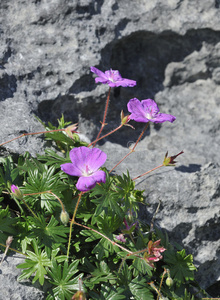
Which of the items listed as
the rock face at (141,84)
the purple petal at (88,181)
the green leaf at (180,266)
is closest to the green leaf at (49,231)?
the purple petal at (88,181)

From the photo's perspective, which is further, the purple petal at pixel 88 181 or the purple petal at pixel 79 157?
the purple petal at pixel 79 157

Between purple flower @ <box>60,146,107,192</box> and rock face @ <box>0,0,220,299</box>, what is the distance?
2.10ft

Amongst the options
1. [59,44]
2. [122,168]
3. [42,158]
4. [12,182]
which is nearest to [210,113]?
[122,168]

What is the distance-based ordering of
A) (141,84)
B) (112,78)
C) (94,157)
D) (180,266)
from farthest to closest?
(141,84)
(112,78)
(180,266)
(94,157)

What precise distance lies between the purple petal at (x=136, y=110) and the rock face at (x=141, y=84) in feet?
1.94

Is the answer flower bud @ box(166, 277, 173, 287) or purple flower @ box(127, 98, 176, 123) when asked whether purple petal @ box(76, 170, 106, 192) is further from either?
flower bud @ box(166, 277, 173, 287)

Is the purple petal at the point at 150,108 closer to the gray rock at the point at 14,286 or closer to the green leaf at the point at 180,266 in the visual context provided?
the green leaf at the point at 180,266

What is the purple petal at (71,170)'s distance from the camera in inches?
89.0

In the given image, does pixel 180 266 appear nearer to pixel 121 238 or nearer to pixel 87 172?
pixel 121 238

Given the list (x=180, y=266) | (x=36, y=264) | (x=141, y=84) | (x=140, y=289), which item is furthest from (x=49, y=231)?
(x=141, y=84)

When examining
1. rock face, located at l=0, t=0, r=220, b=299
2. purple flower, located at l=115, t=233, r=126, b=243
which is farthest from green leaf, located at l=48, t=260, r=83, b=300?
rock face, located at l=0, t=0, r=220, b=299

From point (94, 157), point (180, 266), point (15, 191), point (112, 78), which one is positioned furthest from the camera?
point (112, 78)

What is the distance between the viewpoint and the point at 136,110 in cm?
272

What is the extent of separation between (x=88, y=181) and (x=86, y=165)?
0.66 ft
